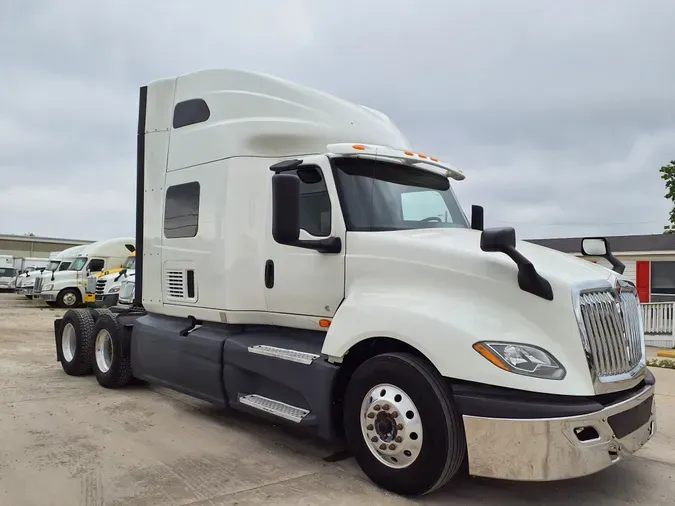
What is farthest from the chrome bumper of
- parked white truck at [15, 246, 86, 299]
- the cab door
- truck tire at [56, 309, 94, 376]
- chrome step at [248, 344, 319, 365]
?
parked white truck at [15, 246, 86, 299]

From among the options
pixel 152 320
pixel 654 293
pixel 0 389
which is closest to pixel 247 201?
pixel 152 320

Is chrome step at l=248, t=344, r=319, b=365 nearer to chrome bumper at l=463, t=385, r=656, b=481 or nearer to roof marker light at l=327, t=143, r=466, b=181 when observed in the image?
chrome bumper at l=463, t=385, r=656, b=481

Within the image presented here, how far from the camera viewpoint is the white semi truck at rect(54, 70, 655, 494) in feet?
11.6

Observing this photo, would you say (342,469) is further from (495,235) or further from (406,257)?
(495,235)

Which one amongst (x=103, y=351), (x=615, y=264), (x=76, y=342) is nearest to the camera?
(x=615, y=264)

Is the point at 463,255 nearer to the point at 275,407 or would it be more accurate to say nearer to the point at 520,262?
the point at 520,262

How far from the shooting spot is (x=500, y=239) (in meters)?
3.63

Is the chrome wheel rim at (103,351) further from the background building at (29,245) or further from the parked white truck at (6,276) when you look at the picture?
the background building at (29,245)

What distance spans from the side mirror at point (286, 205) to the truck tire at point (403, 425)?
1.13 m

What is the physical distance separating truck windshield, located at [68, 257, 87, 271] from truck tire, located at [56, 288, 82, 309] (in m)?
0.90

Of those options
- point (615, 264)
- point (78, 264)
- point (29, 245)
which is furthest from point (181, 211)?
point (29, 245)

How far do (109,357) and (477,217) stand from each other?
5.09 m

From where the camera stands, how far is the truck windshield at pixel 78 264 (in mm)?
23103

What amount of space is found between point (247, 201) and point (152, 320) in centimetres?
221
